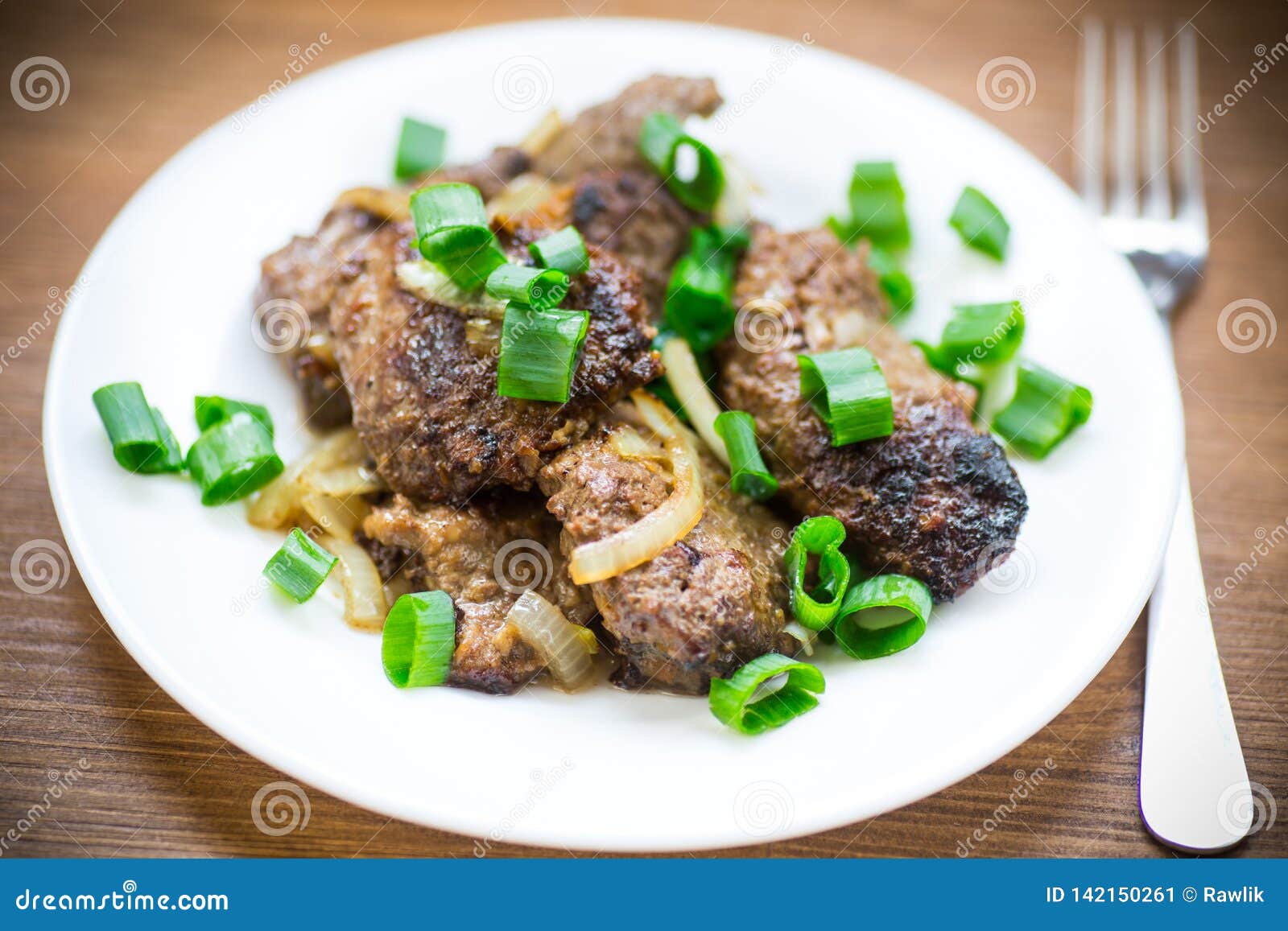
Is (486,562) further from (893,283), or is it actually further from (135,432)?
(893,283)

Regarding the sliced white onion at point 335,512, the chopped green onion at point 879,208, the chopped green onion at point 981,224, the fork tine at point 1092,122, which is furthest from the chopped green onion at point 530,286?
the fork tine at point 1092,122

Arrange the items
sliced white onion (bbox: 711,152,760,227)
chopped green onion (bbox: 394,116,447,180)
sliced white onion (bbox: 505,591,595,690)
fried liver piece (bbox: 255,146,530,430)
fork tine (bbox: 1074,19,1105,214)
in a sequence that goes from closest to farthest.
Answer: sliced white onion (bbox: 505,591,595,690) < fried liver piece (bbox: 255,146,530,430) < sliced white onion (bbox: 711,152,760,227) < chopped green onion (bbox: 394,116,447,180) < fork tine (bbox: 1074,19,1105,214)

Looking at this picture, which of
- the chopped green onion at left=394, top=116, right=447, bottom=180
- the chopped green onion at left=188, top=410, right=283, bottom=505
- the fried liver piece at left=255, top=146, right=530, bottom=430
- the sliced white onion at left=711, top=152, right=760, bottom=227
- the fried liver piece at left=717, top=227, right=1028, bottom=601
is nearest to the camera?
the fried liver piece at left=717, top=227, right=1028, bottom=601

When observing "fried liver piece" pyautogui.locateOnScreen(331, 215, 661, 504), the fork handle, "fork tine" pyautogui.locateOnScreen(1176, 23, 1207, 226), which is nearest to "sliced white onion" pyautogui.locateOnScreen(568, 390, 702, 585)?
"fried liver piece" pyautogui.locateOnScreen(331, 215, 661, 504)

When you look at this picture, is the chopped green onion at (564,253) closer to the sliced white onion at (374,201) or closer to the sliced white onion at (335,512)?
the sliced white onion at (374,201)

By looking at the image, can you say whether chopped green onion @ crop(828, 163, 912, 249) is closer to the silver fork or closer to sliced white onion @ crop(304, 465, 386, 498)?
the silver fork

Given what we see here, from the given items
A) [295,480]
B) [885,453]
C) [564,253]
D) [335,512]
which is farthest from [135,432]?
[885,453]
